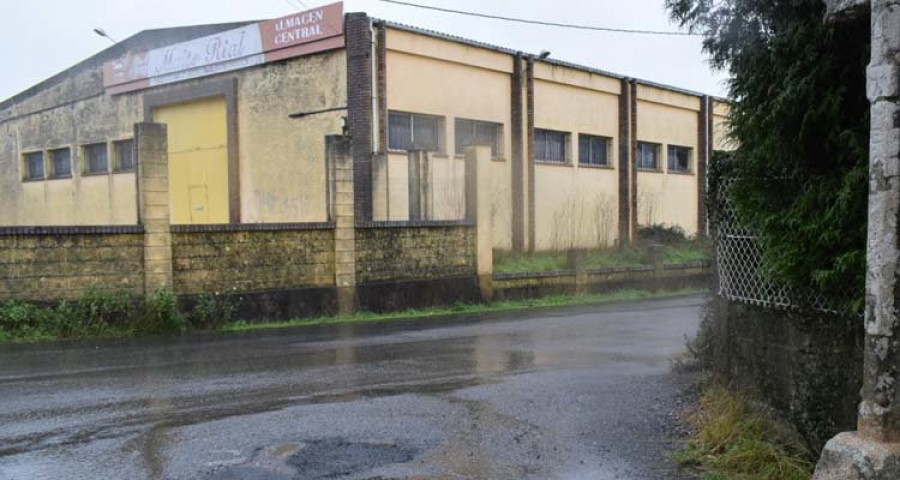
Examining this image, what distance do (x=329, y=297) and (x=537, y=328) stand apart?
439 centimetres

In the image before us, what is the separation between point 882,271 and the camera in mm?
4285

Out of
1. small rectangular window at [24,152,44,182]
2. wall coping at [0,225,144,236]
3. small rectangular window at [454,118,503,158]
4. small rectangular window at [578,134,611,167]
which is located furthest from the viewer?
small rectangular window at [24,152,44,182]

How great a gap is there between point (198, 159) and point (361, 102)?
27.7ft

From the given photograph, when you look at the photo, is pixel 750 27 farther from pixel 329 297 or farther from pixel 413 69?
pixel 413 69

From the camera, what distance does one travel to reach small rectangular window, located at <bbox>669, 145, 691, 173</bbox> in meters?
31.5

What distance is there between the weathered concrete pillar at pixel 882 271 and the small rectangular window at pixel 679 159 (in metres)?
27.8

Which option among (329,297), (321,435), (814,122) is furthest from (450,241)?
(814,122)

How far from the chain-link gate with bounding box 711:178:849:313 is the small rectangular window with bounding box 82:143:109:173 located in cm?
2689

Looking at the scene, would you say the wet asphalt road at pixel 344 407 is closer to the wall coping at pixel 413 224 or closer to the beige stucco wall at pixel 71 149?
the wall coping at pixel 413 224

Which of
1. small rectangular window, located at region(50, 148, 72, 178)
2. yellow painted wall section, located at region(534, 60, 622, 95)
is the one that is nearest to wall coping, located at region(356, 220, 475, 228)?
yellow painted wall section, located at region(534, 60, 622, 95)

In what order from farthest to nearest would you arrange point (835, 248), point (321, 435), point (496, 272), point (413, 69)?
point (413, 69) → point (496, 272) → point (321, 435) → point (835, 248)

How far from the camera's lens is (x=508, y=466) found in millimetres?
5652

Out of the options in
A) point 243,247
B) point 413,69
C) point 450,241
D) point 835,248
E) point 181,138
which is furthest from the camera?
point 181,138

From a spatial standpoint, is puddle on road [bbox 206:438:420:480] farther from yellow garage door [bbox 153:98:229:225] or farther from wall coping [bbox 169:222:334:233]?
yellow garage door [bbox 153:98:229:225]
